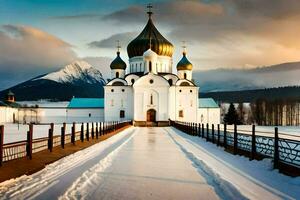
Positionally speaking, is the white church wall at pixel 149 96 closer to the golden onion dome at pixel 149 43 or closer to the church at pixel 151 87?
the church at pixel 151 87

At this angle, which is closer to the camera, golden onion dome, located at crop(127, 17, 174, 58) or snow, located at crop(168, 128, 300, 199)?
snow, located at crop(168, 128, 300, 199)

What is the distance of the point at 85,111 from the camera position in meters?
77.6

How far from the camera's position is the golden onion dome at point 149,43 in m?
72.8

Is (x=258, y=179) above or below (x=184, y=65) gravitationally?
below

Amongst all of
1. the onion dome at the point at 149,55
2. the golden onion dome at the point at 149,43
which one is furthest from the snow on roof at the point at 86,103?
the onion dome at the point at 149,55

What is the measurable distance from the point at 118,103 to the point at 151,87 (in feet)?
23.1

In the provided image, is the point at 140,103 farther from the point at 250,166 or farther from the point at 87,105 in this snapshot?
the point at 250,166

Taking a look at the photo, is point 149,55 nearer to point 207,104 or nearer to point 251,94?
point 207,104

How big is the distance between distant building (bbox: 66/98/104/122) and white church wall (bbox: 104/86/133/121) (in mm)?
6185

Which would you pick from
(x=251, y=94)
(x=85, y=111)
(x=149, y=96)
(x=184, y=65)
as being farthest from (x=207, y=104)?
(x=251, y=94)

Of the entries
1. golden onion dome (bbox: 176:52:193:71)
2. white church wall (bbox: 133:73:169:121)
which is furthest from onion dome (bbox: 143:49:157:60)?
golden onion dome (bbox: 176:52:193:71)

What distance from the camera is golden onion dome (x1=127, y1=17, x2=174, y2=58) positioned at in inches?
2864

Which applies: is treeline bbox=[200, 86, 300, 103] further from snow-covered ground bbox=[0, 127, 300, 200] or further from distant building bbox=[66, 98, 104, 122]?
snow-covered ground bbox=[0, 127, 300, 200]

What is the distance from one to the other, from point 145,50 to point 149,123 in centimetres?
1578
